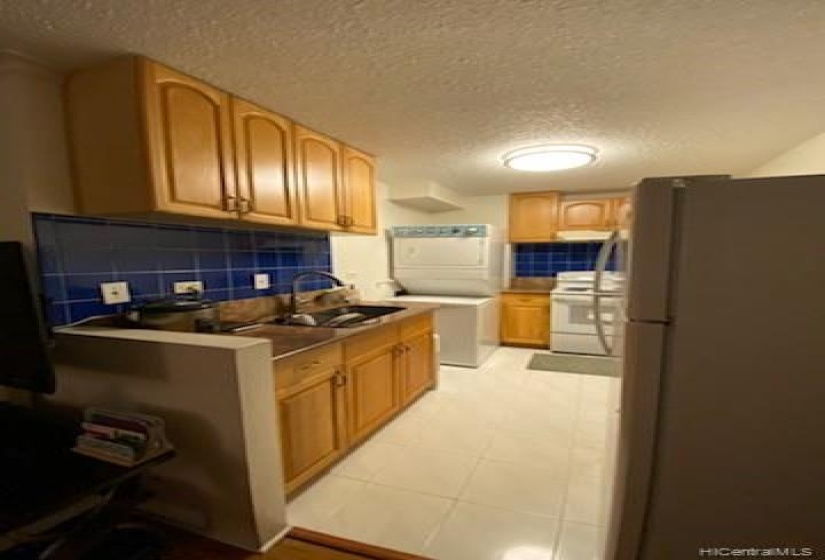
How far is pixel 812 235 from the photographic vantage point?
3.08 ft

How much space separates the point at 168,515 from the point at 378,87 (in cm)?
196

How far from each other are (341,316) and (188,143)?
4.72 feet

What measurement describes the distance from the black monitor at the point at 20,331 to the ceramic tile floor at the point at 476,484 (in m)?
1.11

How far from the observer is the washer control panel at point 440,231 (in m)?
4.07

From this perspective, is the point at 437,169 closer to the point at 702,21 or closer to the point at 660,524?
the point at 702,21

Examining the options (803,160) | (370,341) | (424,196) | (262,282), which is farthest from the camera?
(424,196)

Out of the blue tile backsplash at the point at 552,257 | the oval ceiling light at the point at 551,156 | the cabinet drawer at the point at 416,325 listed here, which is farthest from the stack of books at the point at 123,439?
the blue tile backsplash at the point at 552,257

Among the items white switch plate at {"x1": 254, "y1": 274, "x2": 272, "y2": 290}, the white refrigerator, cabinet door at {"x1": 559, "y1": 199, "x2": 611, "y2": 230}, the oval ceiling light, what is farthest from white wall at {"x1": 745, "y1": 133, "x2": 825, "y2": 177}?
white switch plate at {"x1": 254, "y1": 274, "x2": 272, "y2": 290}

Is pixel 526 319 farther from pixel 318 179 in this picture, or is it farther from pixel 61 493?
pixel 61 493

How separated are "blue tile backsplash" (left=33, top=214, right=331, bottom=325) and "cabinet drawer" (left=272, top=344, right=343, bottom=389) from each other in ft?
2.42

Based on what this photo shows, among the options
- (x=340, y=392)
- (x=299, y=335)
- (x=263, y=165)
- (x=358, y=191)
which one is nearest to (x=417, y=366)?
(x=340, y=392)

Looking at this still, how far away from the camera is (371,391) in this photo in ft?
7.72

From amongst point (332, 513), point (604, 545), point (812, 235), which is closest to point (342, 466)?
point (332, 513)

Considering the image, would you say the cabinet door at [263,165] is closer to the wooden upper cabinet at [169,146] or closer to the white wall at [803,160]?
the wooden upper cabinet at [169,146]
